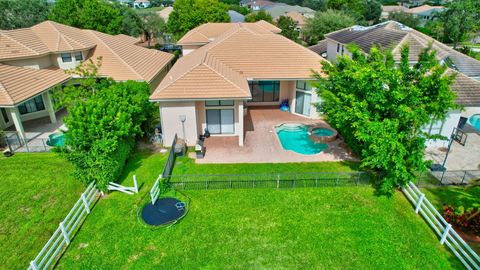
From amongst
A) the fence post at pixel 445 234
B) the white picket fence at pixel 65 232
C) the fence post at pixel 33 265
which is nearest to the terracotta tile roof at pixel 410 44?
the fence post at pixel 445 234

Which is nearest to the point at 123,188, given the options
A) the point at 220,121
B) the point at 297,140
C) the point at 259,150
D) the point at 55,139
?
the point at 220,121

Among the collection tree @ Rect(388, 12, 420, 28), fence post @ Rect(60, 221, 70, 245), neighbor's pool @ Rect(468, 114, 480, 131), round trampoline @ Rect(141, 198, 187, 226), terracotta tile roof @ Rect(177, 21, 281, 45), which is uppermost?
tree @ Rect(388, 12, 420, 28)

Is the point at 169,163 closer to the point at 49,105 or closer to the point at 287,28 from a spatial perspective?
the point at 49,105

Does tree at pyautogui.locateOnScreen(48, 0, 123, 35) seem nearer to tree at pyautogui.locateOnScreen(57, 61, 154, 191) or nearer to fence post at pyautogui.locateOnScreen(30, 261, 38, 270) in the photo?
tree at pyautogui.locateOnScreen(57, 61, 154, 191)

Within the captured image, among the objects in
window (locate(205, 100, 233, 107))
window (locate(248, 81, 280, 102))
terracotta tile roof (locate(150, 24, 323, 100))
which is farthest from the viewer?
window (locate(248, 81, 280, 102))

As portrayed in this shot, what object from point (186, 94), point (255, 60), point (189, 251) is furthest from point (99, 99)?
point (255, 60)

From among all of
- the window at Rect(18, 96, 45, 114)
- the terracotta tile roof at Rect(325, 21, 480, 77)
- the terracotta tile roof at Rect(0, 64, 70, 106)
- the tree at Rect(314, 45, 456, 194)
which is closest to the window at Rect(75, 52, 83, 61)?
the terracotta tile roof at Rect(0, 64, 70, 106)

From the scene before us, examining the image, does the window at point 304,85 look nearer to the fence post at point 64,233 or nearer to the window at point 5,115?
the fence post at point 64,233
